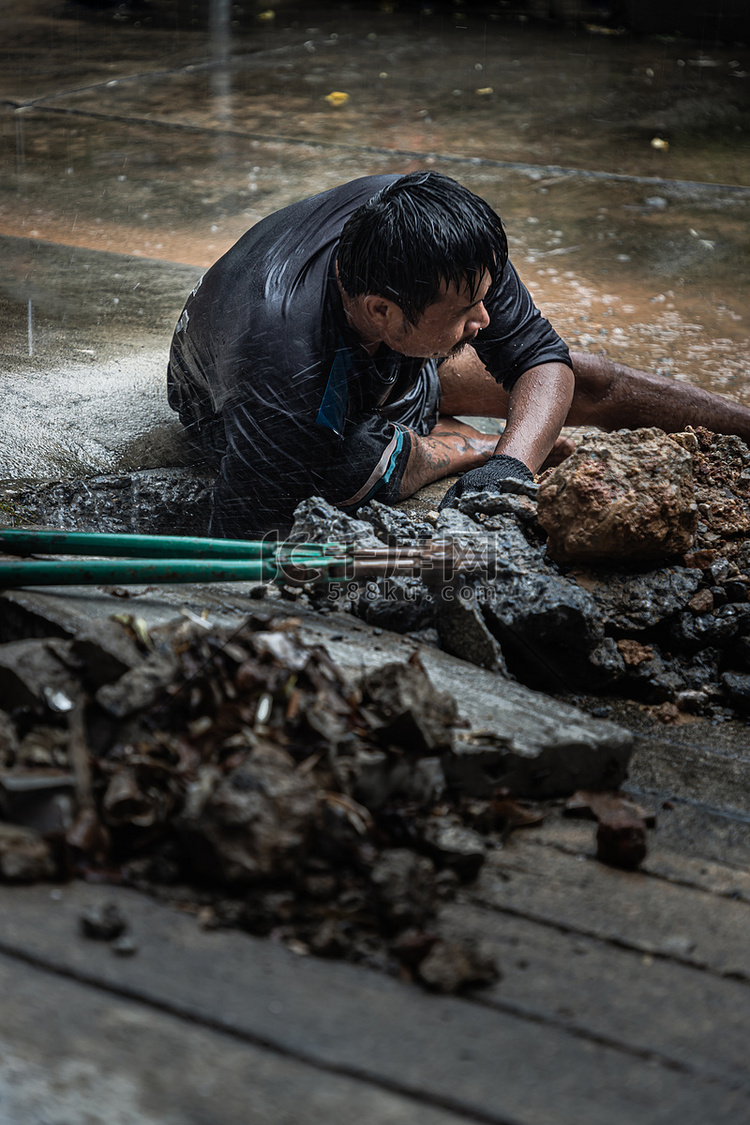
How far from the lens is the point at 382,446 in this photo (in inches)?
109

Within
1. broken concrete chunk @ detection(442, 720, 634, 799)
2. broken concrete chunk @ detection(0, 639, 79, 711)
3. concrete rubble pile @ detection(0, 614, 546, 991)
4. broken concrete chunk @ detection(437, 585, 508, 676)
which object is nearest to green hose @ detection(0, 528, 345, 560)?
broken concrete chunk @ detection(437, 585, 508, 676)

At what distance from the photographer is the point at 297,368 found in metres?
2.47

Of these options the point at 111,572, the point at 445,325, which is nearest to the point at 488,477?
the point at 445,325

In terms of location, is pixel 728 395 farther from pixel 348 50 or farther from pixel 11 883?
pixel 348 50

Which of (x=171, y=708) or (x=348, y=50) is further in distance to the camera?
(x=348, y=50)

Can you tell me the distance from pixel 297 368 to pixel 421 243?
435 mm

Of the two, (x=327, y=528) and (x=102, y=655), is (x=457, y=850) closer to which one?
(x=102, y=655)

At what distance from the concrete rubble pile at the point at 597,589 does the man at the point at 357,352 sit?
0.34 m

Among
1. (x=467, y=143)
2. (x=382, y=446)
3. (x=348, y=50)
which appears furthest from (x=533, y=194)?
(x=348, y=50)

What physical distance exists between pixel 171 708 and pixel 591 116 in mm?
7053

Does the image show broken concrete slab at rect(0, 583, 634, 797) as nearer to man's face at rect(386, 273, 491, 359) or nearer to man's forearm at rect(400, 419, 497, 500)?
man's face at rect(386, 273, 491, 359)

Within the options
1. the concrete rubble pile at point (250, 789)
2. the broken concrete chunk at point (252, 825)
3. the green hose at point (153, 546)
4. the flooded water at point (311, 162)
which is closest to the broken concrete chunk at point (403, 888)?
the concrete rubble pile at point (250, 789)

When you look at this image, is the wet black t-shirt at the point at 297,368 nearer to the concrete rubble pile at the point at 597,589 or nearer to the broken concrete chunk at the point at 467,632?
the concrete rubble pile at the point at 597,589

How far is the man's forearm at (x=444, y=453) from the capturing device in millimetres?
2949
